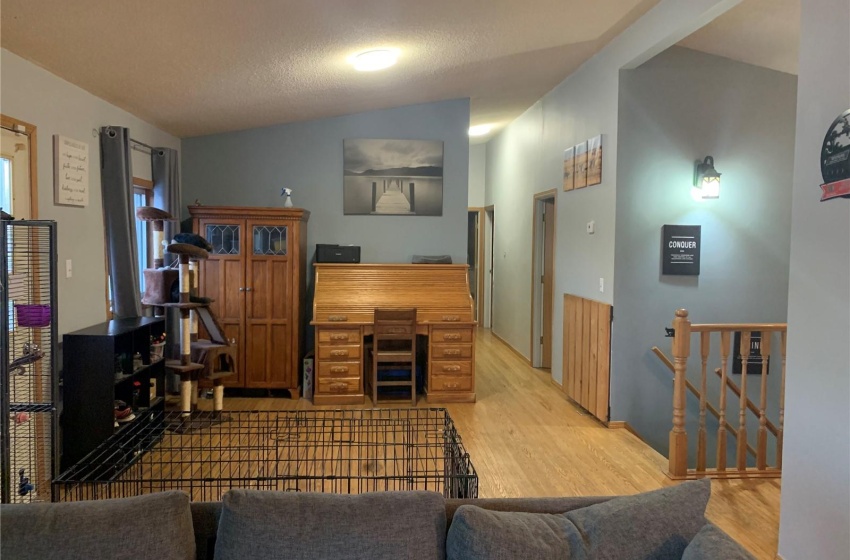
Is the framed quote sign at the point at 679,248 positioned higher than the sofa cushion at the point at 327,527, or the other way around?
the framed quote sign at the point at 679,248

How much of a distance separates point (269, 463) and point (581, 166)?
11.3 feet

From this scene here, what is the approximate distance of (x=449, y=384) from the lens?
500 centimetres

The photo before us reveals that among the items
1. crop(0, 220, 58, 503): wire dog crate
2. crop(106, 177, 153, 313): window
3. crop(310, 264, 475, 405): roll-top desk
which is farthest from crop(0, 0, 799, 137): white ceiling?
crop(310, 264, 475, 405): roll-top desk

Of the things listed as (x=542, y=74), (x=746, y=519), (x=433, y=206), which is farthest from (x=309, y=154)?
(x=746, y=519)

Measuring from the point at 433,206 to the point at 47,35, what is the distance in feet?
11.5

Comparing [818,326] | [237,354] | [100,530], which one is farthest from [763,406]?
[237,354]

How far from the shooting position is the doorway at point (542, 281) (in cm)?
619

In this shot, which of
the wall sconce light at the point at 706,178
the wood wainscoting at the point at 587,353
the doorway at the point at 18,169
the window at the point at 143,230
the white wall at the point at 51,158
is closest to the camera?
the doorway at the point at 18,169

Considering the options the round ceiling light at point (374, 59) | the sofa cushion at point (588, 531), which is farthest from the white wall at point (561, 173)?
the sofa cushion at point (588, 531)

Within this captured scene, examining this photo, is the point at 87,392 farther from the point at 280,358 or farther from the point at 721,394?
the point at 721,394

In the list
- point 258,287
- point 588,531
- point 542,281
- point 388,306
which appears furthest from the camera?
point 542,281

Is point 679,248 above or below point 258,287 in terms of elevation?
above

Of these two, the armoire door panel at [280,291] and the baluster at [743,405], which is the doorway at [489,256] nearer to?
the armoire door panel at [280,291]

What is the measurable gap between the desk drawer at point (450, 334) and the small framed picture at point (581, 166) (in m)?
1.59
